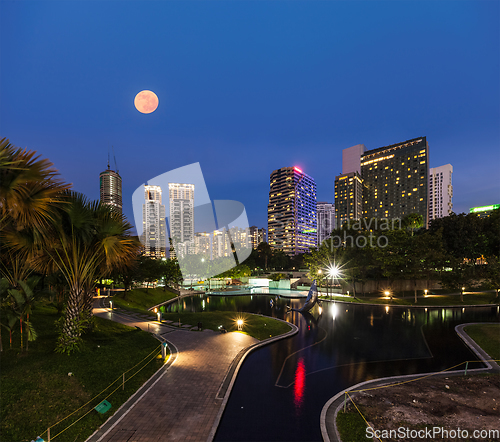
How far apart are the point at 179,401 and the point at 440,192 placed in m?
236

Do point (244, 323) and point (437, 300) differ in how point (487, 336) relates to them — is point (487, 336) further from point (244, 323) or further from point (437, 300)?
point (437, 300)

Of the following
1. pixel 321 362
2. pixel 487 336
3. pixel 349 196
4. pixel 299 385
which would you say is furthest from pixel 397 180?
pixel 299 385

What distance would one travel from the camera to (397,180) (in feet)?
529

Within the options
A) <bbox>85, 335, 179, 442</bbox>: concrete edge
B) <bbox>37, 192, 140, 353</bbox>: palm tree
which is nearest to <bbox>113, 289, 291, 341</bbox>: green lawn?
<bbox>85, 335, 179, 442</bbox>: concrete edge

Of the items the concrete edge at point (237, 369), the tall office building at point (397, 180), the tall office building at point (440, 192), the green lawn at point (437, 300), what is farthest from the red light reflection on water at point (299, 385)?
the tall office building at point (440, 192)

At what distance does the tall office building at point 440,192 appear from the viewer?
193 m

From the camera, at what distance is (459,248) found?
5334 centimetres

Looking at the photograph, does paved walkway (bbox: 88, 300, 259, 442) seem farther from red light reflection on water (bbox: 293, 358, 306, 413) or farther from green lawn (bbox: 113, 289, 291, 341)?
green lawn (bbox: 113, 289, 291, 341)

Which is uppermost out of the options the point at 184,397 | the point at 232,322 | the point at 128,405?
the point at 128,405

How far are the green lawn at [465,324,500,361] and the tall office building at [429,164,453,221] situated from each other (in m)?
204

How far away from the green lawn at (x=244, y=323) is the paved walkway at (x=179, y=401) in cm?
362

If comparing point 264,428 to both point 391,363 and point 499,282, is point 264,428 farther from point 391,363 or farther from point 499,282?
point 499,282

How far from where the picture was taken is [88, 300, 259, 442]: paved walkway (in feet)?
30.3

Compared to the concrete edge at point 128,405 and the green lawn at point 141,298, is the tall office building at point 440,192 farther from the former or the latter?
the concrete edge at point 128,405
